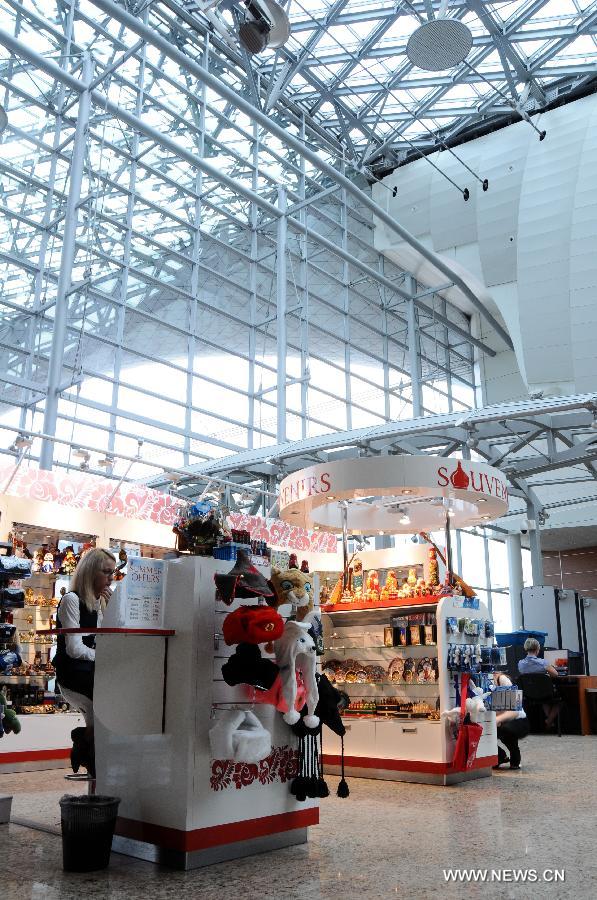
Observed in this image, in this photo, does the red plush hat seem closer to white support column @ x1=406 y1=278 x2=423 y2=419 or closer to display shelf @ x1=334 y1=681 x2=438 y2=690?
display shelf @ x1=334 y1=681 x2=438 y2=690

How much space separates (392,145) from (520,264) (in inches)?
215

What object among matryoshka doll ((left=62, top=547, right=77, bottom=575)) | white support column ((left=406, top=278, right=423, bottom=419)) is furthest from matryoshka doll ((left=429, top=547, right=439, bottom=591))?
white support column ((left=406, top=278, right=423, bottom=419))

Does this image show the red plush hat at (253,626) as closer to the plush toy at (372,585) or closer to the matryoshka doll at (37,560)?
the plush toy at (372,585)

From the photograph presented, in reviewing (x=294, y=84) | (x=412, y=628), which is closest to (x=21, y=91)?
(x=294, y=84)

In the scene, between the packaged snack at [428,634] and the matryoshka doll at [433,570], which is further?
the matryoshka doll at [433,570]

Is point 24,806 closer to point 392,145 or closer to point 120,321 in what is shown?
point 120,321

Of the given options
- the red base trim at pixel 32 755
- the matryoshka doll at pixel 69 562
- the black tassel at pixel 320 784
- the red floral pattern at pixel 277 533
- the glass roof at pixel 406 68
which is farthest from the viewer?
the glass roof at pixel 406 68

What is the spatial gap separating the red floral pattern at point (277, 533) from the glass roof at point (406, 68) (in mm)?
9015

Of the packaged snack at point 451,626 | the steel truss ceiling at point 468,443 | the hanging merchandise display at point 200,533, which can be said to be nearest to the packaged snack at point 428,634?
the packaged snack at point 451,626

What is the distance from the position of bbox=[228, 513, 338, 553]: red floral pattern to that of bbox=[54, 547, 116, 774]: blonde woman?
613 centimetres

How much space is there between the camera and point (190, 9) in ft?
55.4

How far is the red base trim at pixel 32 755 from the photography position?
7.15m

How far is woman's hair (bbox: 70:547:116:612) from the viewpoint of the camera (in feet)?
14.1

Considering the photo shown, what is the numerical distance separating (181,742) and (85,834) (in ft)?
1.87
